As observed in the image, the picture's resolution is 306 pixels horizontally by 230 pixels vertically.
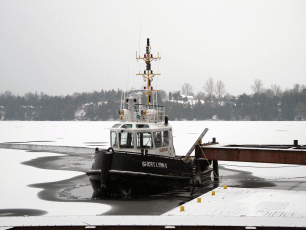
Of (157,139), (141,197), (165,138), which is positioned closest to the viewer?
(141,197)

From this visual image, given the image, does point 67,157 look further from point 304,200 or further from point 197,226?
point 197,226

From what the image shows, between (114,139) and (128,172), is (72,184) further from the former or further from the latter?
(128,172)

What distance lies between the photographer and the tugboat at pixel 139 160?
58.3ft

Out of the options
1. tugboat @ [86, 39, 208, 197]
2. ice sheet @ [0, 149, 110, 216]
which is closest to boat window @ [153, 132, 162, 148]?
tugboat @ [86, 39, 208, 197]

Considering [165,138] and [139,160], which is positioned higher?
[165,138]

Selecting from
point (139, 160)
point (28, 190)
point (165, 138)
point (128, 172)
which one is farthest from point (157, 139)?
point (28, 190)

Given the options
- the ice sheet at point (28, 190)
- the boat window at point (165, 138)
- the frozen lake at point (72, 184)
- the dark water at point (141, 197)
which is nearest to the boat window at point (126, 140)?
the boat window at point (165, 138)

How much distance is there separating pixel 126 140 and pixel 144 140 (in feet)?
2.78

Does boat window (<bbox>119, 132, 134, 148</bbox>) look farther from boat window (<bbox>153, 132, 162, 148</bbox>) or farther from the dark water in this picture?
the dark water

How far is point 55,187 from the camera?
20.6 m

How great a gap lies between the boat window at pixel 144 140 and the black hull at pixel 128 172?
0.95 meters

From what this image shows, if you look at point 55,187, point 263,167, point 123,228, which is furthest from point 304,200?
point 263,167

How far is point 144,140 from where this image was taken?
19172 millimetres

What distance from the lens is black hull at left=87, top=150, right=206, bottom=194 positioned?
58.2 feet
